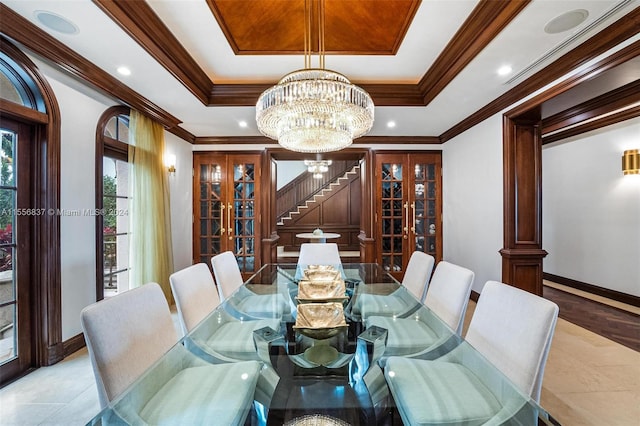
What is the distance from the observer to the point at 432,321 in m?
1.65

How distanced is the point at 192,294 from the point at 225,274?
0.58 metres

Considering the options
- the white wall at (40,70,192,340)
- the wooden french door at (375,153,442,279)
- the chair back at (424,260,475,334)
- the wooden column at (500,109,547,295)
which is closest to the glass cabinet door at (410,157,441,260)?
the wooden french door at (375,153,442,279)

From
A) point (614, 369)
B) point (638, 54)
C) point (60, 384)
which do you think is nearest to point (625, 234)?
point (614, 369)

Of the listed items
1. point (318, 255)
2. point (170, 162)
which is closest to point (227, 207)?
point (170, 162)

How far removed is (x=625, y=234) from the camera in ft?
12.4

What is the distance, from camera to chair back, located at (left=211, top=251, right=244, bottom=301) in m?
2.28

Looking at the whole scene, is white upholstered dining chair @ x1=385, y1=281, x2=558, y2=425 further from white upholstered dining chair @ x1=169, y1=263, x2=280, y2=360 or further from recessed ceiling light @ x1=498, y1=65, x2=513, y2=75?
recessed ceiling light @ x1=498, y1=65, x2=513, y2=75

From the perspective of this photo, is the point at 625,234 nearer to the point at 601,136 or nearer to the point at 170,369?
the point at 601,136

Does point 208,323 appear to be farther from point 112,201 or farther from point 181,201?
point 181,201

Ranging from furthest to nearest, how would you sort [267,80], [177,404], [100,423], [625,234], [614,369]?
[625,234] < [267,80] < [614,369] < [177,404] < [100,423]

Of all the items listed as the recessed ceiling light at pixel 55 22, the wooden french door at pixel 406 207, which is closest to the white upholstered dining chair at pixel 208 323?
the recessed ceiling light at pixel 55 22

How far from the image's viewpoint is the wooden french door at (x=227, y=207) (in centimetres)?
465

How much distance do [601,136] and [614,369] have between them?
353 centimetres

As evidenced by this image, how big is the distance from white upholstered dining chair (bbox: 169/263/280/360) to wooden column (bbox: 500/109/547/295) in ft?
8.84
